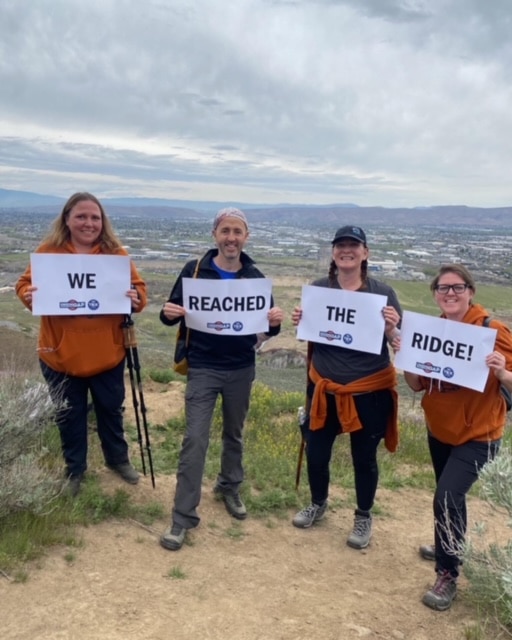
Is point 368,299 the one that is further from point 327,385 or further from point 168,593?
point 168,593

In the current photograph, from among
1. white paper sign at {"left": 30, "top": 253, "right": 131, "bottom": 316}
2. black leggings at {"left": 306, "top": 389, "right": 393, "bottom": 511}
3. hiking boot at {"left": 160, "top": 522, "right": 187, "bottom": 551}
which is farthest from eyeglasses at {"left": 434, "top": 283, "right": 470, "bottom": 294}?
hiking boot at {"left": 160, "top": 522, "right": 187, "bottom": 551}

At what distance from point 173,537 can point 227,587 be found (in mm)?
688

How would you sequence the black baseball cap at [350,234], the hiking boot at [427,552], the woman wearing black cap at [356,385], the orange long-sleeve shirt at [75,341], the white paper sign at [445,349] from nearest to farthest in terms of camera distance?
the white paper sign at [445,349] → the black baseball cap at [350,234] → the woman wearing black cap at [356,385] → the orange long-sleeve shirt at [75,341] → the hiking boot at [427,552]

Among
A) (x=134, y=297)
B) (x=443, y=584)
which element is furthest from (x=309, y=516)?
(x=134, y=297)

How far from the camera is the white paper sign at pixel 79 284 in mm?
4746

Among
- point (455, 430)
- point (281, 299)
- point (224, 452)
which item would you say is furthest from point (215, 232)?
point (281, 299)

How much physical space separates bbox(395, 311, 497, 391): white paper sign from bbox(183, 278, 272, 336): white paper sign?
49.8 inches

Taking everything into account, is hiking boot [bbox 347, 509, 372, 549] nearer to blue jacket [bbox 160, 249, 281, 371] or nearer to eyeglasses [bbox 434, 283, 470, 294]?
blue jacket [bbox 160, 249, 281, 371]

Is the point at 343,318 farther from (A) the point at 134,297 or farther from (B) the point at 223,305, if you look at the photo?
(A) the point at 134,297

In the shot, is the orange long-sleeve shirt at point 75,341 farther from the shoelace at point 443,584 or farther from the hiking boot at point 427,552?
the hiking boot at point 427,552

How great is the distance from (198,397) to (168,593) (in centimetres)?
152

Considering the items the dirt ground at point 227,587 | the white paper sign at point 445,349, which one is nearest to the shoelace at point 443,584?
the dirt ground at point 227,587

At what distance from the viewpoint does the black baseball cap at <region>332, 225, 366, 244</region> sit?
4.58m

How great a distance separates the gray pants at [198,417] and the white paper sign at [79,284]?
923 millimetres
